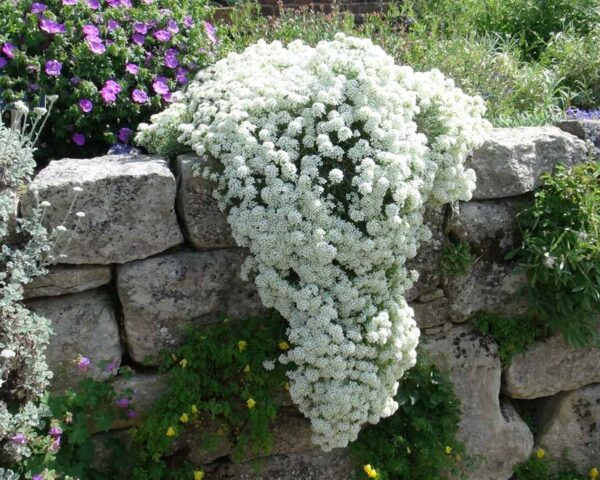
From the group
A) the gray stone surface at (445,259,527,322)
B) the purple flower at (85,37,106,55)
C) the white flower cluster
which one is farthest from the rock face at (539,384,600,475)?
the purple flower at (85,37,106,55)

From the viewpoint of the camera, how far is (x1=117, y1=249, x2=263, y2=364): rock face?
2.85 m

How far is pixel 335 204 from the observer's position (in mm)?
2709

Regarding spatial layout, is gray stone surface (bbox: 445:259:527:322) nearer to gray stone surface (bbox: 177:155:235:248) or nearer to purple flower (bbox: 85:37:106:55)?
gray stone surface (bbox: 177:155:235:248)

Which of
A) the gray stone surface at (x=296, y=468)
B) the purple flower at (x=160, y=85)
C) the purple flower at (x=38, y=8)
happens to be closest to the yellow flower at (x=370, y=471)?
the gray stone surface at (x=296, y=468)

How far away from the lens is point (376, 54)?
2973 millimetres

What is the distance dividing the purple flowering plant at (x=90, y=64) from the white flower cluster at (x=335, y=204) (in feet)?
1.74

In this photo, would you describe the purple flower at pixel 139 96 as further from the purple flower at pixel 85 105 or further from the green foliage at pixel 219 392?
the green foliage at pixel 219 392

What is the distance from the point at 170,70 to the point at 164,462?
5.68 feet

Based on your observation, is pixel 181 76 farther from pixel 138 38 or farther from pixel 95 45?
pixel 95 45

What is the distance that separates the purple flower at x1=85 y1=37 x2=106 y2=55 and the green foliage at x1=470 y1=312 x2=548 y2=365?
Answer: 198cm

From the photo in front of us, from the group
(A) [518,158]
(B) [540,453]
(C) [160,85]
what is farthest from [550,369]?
(C) [160,85]

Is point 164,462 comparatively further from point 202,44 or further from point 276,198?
point 202,44

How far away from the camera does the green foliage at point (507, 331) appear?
333 cm

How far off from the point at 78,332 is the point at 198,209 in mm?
639
